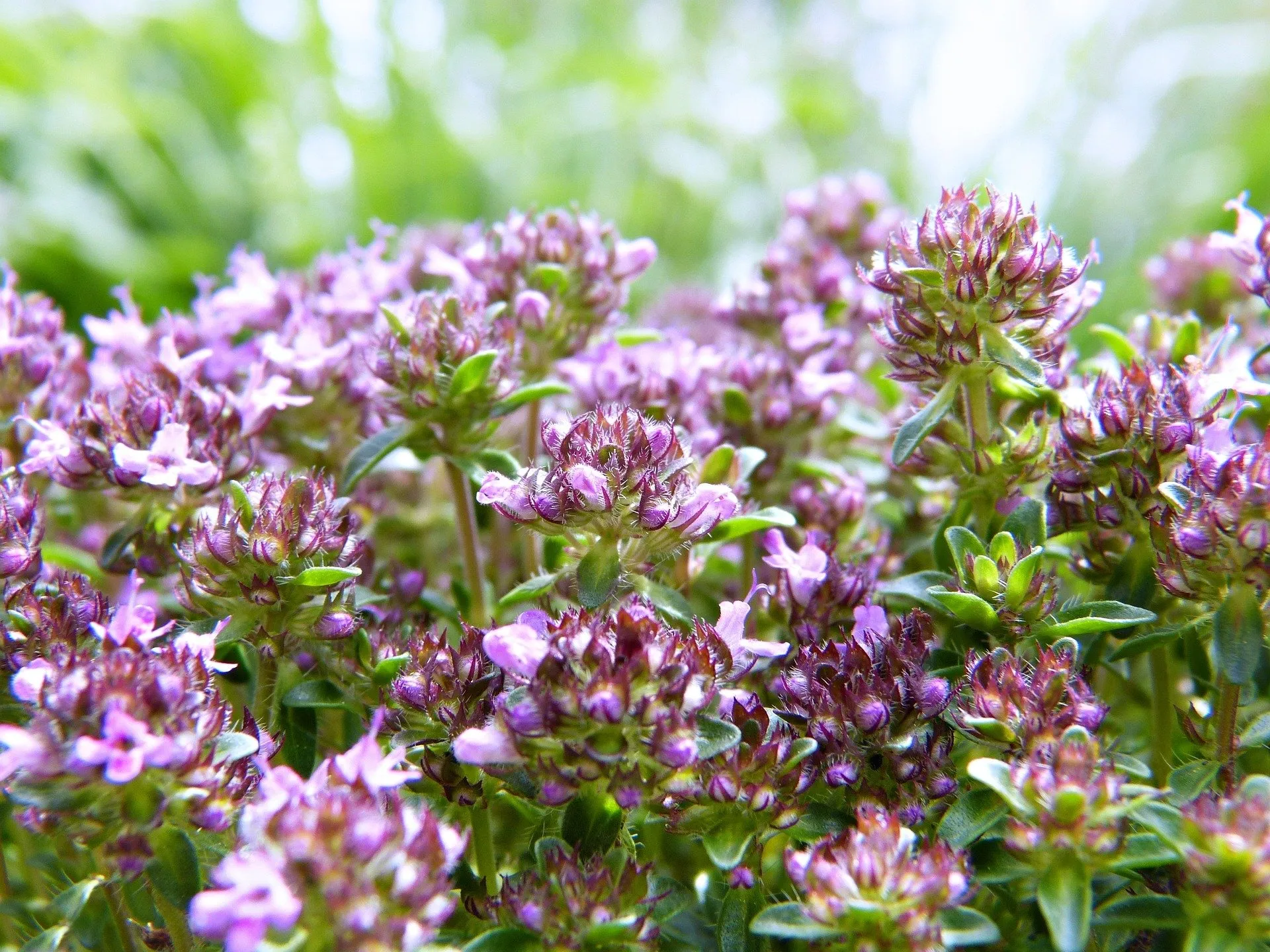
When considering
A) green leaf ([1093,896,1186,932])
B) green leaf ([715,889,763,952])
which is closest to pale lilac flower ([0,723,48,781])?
green leaf ([715,889,763,952])

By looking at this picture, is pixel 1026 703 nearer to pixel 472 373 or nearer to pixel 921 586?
pixel 921 586

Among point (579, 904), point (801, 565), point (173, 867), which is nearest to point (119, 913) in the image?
point (173, 867)

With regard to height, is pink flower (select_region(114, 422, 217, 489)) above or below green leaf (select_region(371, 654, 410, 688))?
above

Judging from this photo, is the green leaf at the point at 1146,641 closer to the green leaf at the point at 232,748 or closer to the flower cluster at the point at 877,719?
the flower cluster at the point at 877,719

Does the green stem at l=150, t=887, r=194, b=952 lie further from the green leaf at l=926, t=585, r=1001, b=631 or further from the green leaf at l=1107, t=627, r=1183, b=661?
the green leaf at l=1107, t=627, r=1183, b=661

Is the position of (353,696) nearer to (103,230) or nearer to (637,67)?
(103,230)

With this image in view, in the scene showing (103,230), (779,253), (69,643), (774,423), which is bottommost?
(69,643)

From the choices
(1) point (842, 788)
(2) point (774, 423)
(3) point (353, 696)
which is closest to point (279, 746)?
(3) point (353, 696)

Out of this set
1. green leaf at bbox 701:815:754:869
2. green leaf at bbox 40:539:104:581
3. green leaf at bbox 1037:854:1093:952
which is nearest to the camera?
green leaf at bbox 1037:854:1093:952
